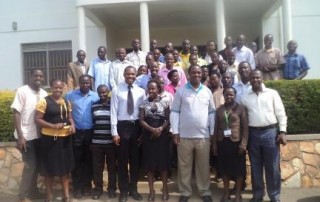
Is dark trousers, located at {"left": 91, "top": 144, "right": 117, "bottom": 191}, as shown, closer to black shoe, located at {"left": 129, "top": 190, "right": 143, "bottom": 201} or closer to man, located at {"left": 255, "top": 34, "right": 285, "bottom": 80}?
black shoe, located at {"left": 129, "top": 190, "right": 143, "bottom": 201}

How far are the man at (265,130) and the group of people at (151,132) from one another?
0.5 inches

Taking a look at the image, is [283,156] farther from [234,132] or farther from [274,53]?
[274,53]

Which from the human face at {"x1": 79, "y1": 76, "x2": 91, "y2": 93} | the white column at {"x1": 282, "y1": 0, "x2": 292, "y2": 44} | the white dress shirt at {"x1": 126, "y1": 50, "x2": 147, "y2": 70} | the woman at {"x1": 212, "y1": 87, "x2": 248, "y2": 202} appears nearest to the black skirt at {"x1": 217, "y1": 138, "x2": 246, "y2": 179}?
the woman at {"x1": 212, "y1": 87, "x2": 248, "y2": 202}

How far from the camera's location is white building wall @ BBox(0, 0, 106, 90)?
13.4 meters

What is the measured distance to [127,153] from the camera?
6254 mm

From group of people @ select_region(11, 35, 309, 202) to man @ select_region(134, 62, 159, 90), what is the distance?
1.67 ft

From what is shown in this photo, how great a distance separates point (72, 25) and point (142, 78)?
693 cm

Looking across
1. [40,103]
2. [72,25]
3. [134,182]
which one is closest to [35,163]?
[40,103]

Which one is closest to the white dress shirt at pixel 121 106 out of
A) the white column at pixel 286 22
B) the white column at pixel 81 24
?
the white column at pixel 81 24

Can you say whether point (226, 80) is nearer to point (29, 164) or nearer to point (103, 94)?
point (103, 94)

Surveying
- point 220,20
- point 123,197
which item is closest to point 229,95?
point 123,197

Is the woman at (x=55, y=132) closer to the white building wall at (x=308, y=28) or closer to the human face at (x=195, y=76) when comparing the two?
the human face at (x=195, y=76)

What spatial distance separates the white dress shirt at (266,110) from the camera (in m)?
5.82

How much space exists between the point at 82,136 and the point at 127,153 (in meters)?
0.73
